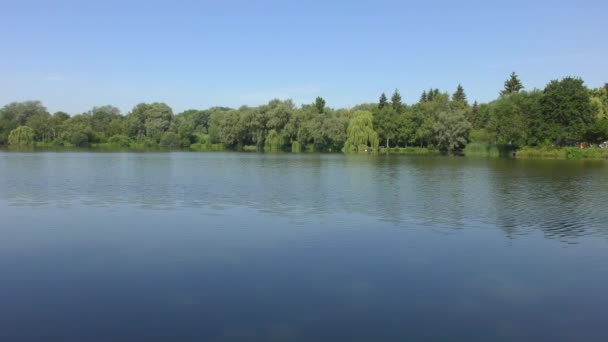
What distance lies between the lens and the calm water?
24.5 ft

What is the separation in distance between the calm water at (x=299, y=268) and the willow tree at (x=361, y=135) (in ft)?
199

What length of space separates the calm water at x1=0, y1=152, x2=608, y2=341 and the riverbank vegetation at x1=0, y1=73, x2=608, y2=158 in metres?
50.8

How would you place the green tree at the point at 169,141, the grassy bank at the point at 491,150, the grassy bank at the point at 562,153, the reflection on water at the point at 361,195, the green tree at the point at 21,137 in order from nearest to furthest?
the reflection on water at the point at 361,195 → the grassy bank at the point at 562,153 → the grassy bank at the point at 491,150 → the green tree at the point at 21,137 → the green tree at the point at 169,141

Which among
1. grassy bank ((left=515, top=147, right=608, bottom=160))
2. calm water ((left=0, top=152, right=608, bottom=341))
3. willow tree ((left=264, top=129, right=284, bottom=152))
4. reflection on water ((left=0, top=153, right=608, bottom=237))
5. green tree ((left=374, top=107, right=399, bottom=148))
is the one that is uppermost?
green tree ((left=374, top=107, right=399, bottom=148))

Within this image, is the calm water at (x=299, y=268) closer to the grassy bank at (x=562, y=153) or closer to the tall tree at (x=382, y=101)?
the grassy bank at (x=562, y=153)

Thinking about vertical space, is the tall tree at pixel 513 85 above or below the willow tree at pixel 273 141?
above

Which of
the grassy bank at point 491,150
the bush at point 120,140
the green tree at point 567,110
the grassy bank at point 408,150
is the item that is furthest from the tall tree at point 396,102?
the bush at point 120,140

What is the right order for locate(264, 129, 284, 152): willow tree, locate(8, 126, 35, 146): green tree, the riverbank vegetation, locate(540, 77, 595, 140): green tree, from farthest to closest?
1. locate(8, 126, 35, 146): green tree
2. locate(264, 129, 284, 152): willow tree
3. the riverbank vegetation
4. locate(540, 77, 595, 140): green tree

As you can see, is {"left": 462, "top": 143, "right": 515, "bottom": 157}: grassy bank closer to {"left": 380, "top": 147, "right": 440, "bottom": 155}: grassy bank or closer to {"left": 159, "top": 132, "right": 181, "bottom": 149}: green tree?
{"left": 380, "top": 147, "right": 440, "bottom": 155}: grassy bank

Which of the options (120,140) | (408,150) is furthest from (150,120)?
(408,150)

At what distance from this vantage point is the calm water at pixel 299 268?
746 cm

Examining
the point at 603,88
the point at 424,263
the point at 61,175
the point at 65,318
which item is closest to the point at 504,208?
the point at 424,263

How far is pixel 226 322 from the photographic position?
7.51 m

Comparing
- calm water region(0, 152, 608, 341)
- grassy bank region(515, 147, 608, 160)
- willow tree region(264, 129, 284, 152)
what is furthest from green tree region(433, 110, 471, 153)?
calm water region(0, 152, 608, 341)
